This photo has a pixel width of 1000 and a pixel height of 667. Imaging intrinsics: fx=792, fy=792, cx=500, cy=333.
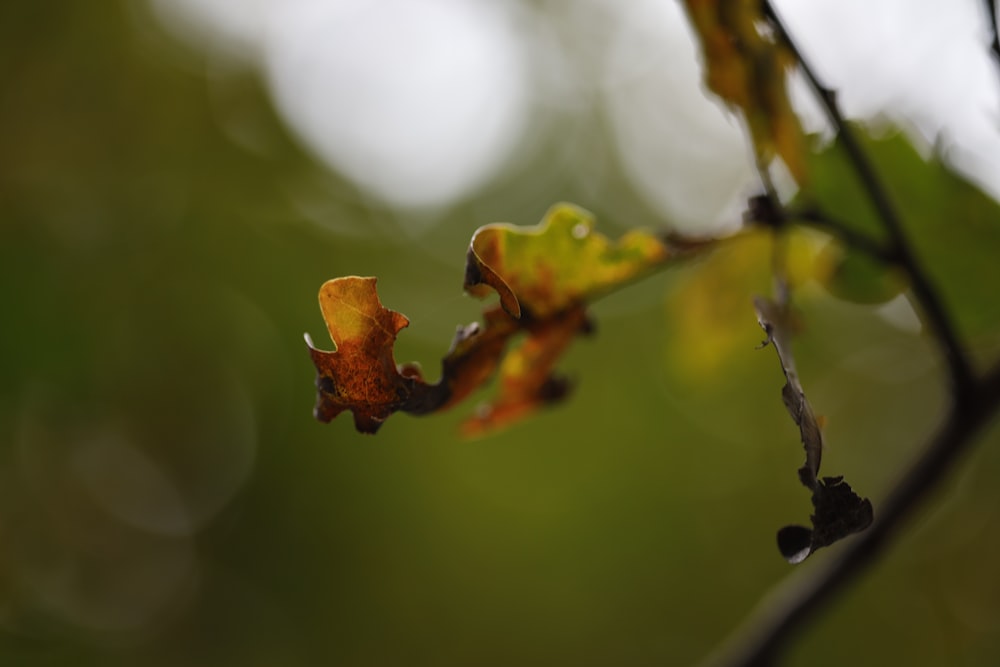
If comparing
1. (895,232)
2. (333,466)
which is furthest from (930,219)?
(333,466)

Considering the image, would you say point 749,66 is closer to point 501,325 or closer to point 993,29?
point 993,29

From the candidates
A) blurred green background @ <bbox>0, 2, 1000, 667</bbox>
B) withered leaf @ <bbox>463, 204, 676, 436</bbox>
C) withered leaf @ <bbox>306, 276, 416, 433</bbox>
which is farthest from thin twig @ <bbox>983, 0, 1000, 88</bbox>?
blurred green background @ <bbox>0, 2, 1000, 667</bbox>

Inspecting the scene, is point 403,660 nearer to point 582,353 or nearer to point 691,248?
point 582,353

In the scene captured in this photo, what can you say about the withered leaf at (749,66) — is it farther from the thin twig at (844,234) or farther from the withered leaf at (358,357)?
the withered leaf at (358,357)

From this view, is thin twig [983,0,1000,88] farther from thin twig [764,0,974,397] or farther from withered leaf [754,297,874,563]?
withered leaf [754,297,874,563]

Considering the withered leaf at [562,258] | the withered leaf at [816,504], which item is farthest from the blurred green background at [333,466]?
the withered leaf at [816,504]

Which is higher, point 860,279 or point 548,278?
point 548,278
